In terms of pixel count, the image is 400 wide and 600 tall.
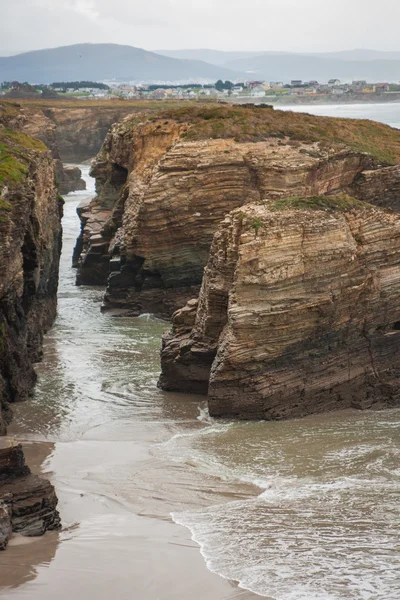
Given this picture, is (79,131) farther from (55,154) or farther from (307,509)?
(307,509)

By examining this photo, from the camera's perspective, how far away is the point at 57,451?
23.2 m

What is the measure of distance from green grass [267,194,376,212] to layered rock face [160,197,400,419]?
3 cm

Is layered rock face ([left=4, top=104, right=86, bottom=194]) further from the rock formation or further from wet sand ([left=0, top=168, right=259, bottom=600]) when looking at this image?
wet sand ([left=0, top=168, right=259, bottom=600])

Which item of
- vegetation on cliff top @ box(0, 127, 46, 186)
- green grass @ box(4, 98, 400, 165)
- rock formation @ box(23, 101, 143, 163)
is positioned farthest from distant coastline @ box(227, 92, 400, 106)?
vegetation on cliff top @ box(0, 127, 46, 186)

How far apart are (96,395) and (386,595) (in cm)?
1413

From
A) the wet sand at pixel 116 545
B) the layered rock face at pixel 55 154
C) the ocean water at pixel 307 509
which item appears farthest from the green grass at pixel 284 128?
the layered rock face at pixel 55 154

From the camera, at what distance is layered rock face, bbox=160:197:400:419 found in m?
24.5

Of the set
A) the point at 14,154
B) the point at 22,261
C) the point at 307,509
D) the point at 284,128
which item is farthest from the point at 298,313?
the point at 284,128

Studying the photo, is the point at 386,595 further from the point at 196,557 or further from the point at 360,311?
the point at 360,311

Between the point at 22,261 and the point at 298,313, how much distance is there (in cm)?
718

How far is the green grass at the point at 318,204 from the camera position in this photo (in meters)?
25.5

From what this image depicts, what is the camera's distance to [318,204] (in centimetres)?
2597

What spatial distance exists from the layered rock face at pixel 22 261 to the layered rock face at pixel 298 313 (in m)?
3.98

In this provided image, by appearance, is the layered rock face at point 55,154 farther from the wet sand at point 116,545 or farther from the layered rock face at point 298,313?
the wet sand at point 116,545
